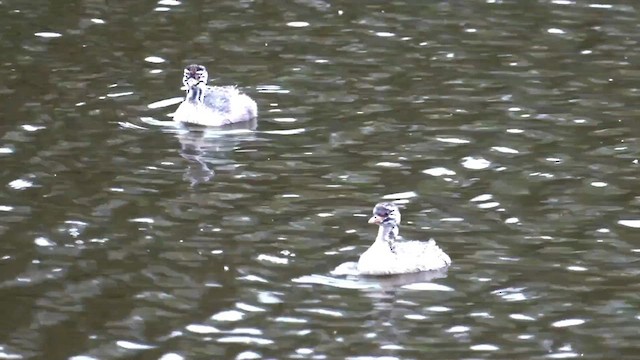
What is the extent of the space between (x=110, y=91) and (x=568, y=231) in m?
8.46

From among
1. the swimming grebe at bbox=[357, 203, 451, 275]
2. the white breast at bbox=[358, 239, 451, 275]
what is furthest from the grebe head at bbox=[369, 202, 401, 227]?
the white breast at bbox=[358, 239, 451, 275]

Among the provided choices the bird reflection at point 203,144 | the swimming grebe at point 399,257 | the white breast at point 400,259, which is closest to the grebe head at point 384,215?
the swimming grebe at point 399,257

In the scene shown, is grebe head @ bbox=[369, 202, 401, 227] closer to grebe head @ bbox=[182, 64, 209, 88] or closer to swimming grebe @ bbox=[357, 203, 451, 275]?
swimming grebe @ bbox=[357, 203, 451, 275]

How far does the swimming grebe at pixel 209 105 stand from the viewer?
22.1m

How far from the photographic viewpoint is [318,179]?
19172 millimetres

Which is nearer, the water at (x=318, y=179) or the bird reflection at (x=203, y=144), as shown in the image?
the water at (x=318, y=179)

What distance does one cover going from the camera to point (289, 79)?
23.7 metres

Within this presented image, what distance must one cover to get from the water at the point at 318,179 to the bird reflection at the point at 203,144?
6 centimetres

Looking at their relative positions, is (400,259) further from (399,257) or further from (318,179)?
(318,179)

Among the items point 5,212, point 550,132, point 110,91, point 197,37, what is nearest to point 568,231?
point 550,132

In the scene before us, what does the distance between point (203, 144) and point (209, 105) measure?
904mm

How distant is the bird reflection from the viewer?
19594 mm

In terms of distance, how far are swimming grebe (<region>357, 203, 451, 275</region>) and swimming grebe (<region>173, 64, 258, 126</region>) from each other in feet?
20.1

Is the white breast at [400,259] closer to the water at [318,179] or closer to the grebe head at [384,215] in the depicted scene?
the water at [318,179]
